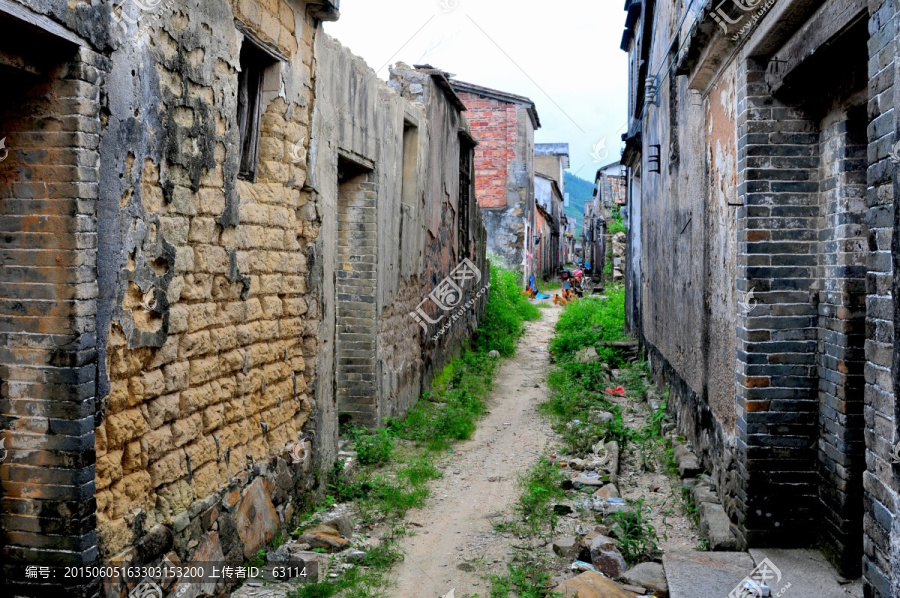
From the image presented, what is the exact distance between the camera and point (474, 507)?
5398mm

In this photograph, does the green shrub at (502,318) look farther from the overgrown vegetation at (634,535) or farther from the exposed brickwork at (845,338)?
the exposed brickwork at (845,338)

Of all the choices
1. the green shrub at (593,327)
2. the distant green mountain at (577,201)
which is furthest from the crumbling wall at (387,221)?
the distant green mountain at (577,201)

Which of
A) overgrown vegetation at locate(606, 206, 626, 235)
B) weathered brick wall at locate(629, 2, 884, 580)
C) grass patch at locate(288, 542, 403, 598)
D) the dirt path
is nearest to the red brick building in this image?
overgrown vegetation at locate(606, 206, 626, 235)

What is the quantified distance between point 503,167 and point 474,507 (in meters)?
17.3

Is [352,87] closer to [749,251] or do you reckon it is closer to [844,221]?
[749,251]

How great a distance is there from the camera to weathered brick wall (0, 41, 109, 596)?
2.52m

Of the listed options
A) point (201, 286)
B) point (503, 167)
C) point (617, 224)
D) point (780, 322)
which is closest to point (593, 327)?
point (617, 224)

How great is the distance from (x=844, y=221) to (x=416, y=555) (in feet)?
10.6

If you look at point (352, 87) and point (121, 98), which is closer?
point (121, 98)

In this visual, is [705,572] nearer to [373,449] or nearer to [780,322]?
[780,322]

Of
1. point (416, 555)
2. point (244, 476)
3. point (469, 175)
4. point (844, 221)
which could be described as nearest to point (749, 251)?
point (844, 221)

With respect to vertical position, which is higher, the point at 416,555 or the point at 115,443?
the point at 115,443

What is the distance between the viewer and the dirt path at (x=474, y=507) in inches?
165

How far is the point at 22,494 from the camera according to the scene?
2602 millimetres
